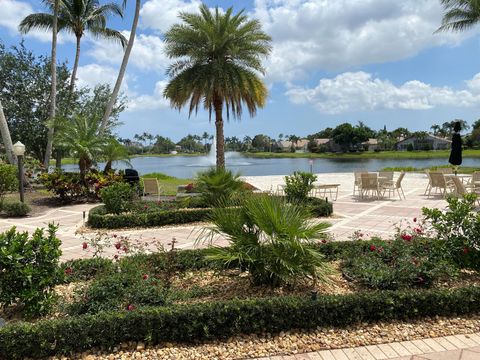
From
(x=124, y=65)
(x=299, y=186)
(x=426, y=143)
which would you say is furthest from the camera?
(x=426, y=143)

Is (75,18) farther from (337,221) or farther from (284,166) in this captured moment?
(284,166)

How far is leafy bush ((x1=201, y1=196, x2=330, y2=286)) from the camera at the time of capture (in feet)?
12.1

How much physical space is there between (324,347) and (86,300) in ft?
7.14

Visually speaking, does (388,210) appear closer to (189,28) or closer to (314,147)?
(189,28)

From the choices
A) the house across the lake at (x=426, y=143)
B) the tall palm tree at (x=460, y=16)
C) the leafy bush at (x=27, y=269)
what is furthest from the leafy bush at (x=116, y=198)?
the house across the lake at (x=426, y=143)

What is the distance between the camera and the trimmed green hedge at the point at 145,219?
8328 millimetres

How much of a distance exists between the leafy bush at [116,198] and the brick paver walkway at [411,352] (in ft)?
22.9

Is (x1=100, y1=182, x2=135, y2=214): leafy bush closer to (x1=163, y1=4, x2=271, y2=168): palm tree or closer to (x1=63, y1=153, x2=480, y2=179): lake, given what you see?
(x1=63, y1=153, x2=480, y2=179): lake

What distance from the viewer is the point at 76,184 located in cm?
1249

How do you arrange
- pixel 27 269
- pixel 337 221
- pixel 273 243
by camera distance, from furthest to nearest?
pixel 337 221 → pixel 273 243 → pixel 27 269

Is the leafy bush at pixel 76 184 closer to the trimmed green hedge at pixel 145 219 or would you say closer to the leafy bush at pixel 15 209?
the leafy bush at pixel 15 209

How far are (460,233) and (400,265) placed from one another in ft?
3.00

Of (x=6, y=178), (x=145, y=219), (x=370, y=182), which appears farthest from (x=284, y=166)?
(x=145, y=219)

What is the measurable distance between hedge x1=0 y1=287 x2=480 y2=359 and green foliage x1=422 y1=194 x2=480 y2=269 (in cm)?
66
